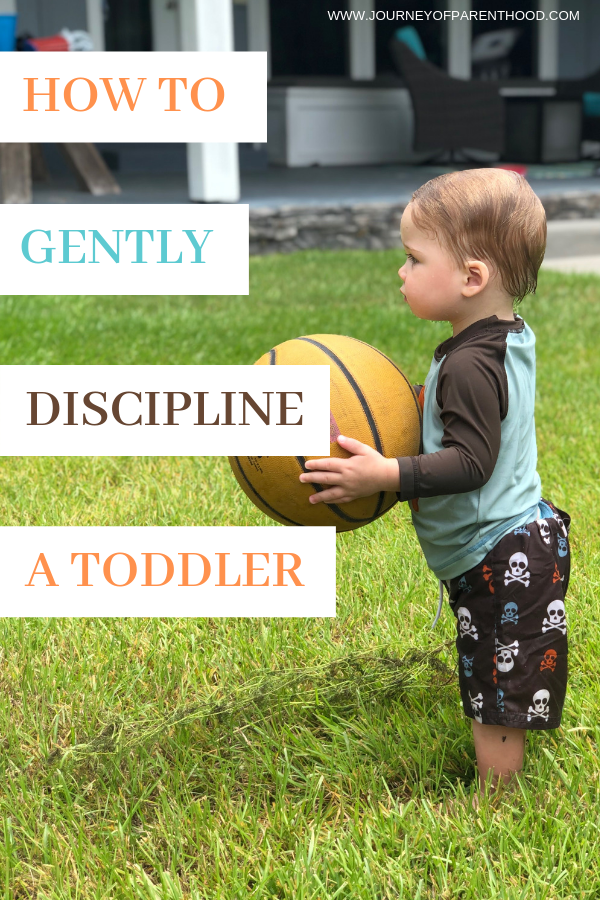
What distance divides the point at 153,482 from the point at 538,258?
2.30 metres

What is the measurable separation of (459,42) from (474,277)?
17.4 metres

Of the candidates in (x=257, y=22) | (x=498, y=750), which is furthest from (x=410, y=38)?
(x=498, y=750)

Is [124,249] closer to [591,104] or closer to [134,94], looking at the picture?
[134,94]

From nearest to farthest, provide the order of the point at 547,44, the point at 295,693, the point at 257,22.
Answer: the point at 295,693 → the point at 257,22 → the point at 547,44

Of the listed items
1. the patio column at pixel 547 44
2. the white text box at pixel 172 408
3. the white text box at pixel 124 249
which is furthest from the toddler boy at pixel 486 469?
the patio column at pixel 547 44

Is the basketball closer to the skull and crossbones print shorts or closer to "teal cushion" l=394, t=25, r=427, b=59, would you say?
the skull and crossbones print shorts

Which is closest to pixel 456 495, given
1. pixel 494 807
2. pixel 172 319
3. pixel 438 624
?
pixel 494 807

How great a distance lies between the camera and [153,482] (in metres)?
4.03

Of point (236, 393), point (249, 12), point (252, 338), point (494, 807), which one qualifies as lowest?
point (494, 807)

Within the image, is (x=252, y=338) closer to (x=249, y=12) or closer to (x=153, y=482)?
(x=153, y=482)

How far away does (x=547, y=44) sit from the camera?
18.8m

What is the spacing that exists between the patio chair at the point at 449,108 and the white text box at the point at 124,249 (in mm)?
13880

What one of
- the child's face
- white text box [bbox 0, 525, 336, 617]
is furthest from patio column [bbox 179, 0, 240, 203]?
white text box [bbox 0, 525, 336, 617]

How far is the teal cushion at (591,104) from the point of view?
1672 cm
